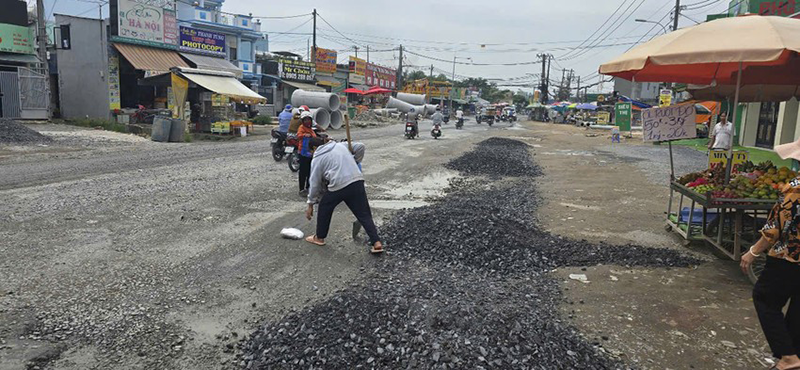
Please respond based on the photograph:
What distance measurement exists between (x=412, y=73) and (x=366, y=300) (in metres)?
104

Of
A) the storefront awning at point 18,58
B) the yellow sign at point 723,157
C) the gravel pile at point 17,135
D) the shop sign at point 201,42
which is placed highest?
the shop sign at point 201,42

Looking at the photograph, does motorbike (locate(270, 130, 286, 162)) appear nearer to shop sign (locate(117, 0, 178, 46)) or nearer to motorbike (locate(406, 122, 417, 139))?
motorbike (locate(406, 122, 417, 139))

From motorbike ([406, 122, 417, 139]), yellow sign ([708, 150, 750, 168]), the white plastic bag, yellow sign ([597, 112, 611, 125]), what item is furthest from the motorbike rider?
yellow sign ([597, 112, 611, 125])

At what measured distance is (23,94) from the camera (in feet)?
69.5

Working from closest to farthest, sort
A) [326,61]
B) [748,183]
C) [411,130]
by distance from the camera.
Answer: [748,183], [411,130], [326,61]

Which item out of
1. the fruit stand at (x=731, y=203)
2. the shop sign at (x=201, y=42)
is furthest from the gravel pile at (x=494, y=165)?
the shop sign at (x=201, y=42)

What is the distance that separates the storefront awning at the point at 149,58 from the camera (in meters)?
24.4

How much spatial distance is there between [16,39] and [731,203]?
2794 centimetres

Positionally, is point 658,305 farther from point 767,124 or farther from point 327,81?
point 327,81

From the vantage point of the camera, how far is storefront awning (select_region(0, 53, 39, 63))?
22723 millimetres

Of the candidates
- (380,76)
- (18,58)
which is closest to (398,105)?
(380,76)

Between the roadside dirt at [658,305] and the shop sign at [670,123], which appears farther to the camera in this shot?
the shop sign at [670,123]

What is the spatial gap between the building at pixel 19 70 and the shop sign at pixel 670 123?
23.7 metres

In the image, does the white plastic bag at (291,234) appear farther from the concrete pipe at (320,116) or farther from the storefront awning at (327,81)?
the storefront awning at (327,81)
